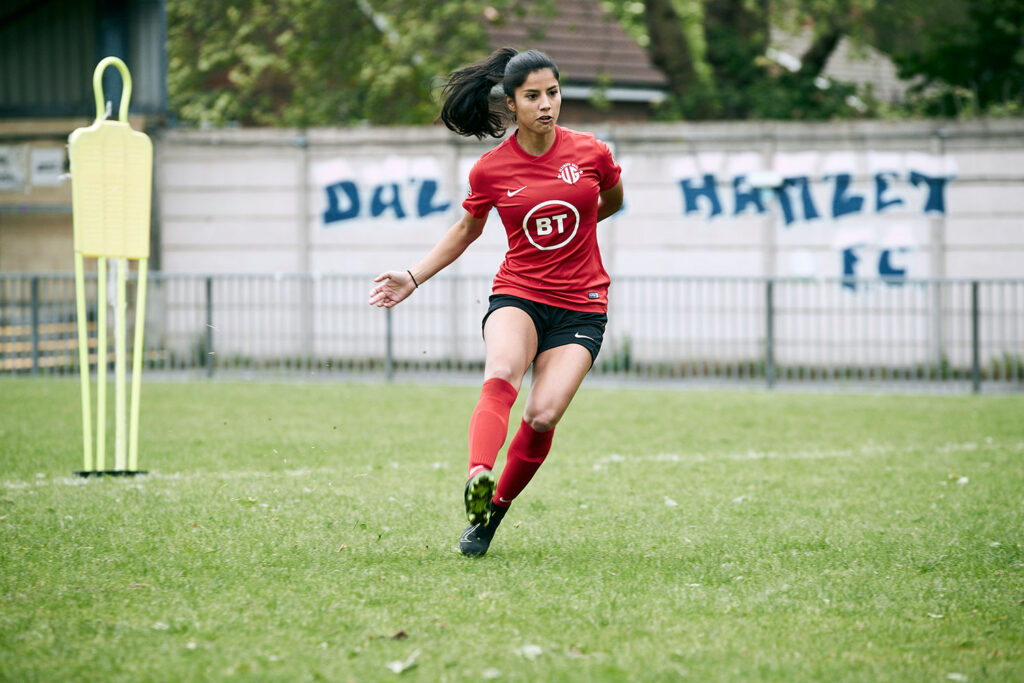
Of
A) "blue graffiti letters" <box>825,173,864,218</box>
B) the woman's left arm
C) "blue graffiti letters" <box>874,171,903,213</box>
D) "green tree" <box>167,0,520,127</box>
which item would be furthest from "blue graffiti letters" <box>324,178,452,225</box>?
the woman's left arm

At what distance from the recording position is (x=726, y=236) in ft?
52.2

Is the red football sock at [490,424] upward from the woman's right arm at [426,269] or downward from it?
downward

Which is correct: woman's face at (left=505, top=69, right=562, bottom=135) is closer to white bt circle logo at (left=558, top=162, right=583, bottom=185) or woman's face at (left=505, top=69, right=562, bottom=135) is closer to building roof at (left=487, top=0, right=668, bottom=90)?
white bt circle logo at (left=558, top=162, right=583, bottom=185)

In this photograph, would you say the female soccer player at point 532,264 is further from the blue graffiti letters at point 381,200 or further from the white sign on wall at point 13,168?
the white sign on wall at point 13,168

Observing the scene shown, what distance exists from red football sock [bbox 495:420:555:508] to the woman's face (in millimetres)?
1241

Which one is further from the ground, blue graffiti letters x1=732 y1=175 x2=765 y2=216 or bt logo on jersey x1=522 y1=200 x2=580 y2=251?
blue graffiti letters x1=732 y1=175 x2=765 y2=216

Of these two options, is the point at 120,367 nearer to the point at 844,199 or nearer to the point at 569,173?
the point at 569,173

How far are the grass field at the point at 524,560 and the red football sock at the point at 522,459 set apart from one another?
27 cm

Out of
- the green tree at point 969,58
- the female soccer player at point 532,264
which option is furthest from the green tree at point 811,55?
the female soccer player at point 532,264

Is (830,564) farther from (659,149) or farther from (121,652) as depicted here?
(659,149)

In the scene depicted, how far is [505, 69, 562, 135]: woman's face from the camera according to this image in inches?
201

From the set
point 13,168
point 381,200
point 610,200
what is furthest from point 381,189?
point 610,200

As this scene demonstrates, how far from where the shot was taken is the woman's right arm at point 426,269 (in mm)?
5359

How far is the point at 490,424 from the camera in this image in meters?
4.96
